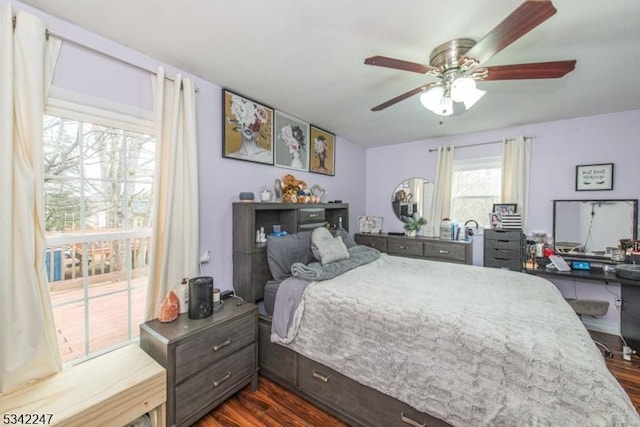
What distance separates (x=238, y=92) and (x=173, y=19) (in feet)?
3.03

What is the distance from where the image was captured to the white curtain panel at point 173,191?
1.80m

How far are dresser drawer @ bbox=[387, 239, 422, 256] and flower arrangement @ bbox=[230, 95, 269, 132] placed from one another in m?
2.42

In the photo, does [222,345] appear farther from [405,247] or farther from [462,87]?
[405,247]

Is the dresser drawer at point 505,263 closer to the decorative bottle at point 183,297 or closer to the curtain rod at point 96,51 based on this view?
the decorative bottle at point 183,297

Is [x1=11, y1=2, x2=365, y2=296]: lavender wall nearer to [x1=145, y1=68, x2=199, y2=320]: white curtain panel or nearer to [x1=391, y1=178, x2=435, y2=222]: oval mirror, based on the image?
[x1=145, y1=68, x2=199, y2=320]: white curtain panel

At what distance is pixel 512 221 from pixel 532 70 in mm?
2229

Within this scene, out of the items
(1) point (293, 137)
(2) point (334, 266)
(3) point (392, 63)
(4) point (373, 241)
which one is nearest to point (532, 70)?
(3) point (392, 63)

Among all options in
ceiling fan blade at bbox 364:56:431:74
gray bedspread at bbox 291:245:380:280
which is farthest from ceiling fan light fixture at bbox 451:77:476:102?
gray bedspread at bbox 291:245:380:280

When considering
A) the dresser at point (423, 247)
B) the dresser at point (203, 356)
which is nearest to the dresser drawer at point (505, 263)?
the dresser at point (423, 247)

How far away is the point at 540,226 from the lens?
3.21 meters

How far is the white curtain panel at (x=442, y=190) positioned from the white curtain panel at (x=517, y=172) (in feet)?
2.13

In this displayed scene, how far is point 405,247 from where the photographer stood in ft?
11.8

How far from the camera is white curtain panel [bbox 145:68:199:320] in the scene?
5.90ft

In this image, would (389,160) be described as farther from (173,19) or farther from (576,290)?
(173,19)
